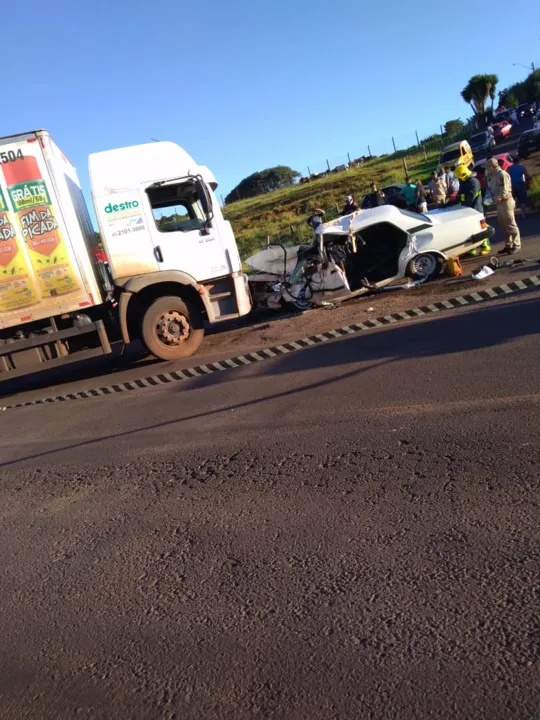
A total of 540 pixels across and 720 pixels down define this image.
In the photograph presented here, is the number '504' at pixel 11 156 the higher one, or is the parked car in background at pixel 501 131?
the parked car in background at pixel 501 131

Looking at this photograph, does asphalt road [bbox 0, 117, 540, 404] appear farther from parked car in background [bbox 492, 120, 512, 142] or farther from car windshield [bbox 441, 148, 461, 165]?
parked car in background [bbox 492, 120, 512, 142]

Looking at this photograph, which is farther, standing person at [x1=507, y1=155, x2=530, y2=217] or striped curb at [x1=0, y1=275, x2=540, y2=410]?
standing person at [x1=507, y1=155, x2=530, y2=217]

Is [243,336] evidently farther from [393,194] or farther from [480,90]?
[480,90]

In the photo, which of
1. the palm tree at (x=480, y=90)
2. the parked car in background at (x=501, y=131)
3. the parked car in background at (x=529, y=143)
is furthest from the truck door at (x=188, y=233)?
the palm tree at (x=480, y=90)

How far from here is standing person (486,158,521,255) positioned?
11.8 metres

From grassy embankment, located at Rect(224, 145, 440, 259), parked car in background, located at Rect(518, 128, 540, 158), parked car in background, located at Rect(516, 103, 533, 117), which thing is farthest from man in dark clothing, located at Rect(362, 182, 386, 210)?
parked car in background, located at Rect(516, 103, 533, 117)

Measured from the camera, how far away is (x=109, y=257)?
952 cm

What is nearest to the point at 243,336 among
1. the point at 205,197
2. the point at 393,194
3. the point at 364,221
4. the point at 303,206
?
the point at 205,197

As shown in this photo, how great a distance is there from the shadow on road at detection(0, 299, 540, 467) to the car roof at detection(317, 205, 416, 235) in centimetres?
332

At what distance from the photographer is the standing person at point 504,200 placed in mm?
11750

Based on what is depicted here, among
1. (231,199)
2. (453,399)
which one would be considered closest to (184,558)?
(453,399)

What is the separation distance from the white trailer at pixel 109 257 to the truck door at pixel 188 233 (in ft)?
0.05

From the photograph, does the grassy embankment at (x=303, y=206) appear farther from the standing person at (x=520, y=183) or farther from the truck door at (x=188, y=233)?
the truck door at (x=188, y=233)

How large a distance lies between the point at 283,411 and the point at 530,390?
2.36 m
